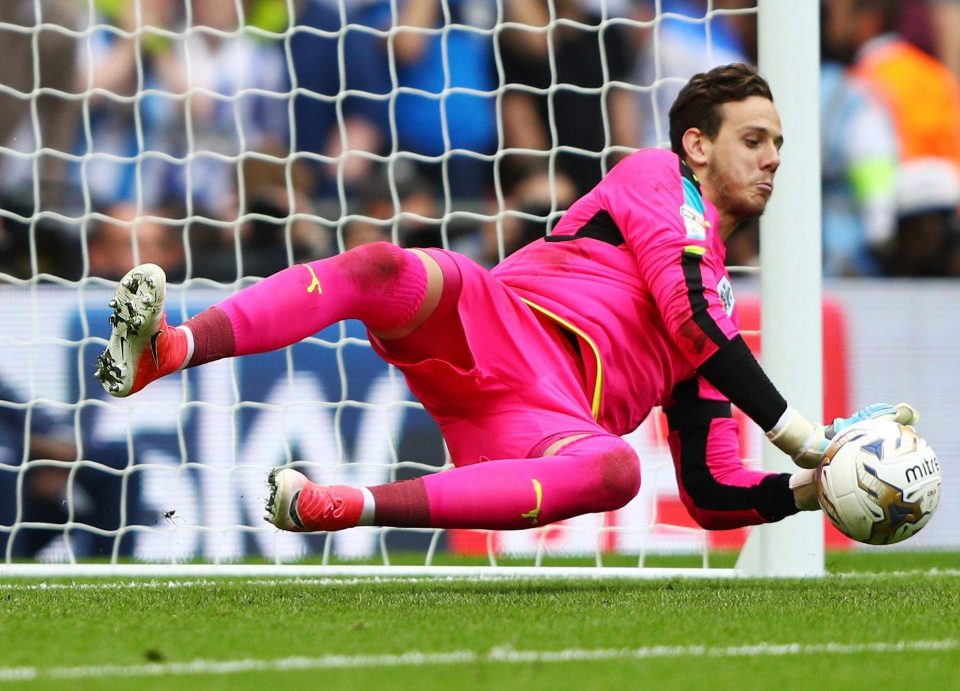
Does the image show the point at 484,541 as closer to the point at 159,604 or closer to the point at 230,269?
the point at 230,269

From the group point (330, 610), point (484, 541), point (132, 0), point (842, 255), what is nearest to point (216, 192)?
point (132, 0)

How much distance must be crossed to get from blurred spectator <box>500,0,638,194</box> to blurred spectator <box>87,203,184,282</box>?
1.40 meters

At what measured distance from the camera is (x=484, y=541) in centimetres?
534

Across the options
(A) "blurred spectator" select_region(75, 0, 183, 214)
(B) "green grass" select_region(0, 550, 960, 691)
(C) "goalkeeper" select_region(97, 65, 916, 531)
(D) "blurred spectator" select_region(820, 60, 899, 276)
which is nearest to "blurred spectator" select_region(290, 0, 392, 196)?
(A) "blurred spectator" select_region(75, 0, 183, 214)

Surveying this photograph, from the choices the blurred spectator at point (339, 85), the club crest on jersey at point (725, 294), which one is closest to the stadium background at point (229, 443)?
the blurred spectator at point (339, 85)

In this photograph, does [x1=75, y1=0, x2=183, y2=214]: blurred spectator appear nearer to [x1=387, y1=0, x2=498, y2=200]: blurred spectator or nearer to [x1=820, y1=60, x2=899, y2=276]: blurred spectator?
[x1=387, y1=0, x2=498, y2=200]: blurred spectator

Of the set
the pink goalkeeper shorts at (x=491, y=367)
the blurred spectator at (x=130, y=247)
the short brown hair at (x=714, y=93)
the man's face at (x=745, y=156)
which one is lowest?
the pink goalkeeper shorts at (x=491, y=367)

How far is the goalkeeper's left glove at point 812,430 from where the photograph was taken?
10.5 feet

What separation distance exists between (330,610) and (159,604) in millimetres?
420

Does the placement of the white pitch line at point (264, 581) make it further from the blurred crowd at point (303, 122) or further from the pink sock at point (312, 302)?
the blurred crowd at point (303, 122)

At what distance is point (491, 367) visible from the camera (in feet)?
10.6

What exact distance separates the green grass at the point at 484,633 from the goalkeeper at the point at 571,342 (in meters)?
0.24

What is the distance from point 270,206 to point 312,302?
307 cm

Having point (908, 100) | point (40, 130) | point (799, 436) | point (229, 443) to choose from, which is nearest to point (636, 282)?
point (799, 436)
